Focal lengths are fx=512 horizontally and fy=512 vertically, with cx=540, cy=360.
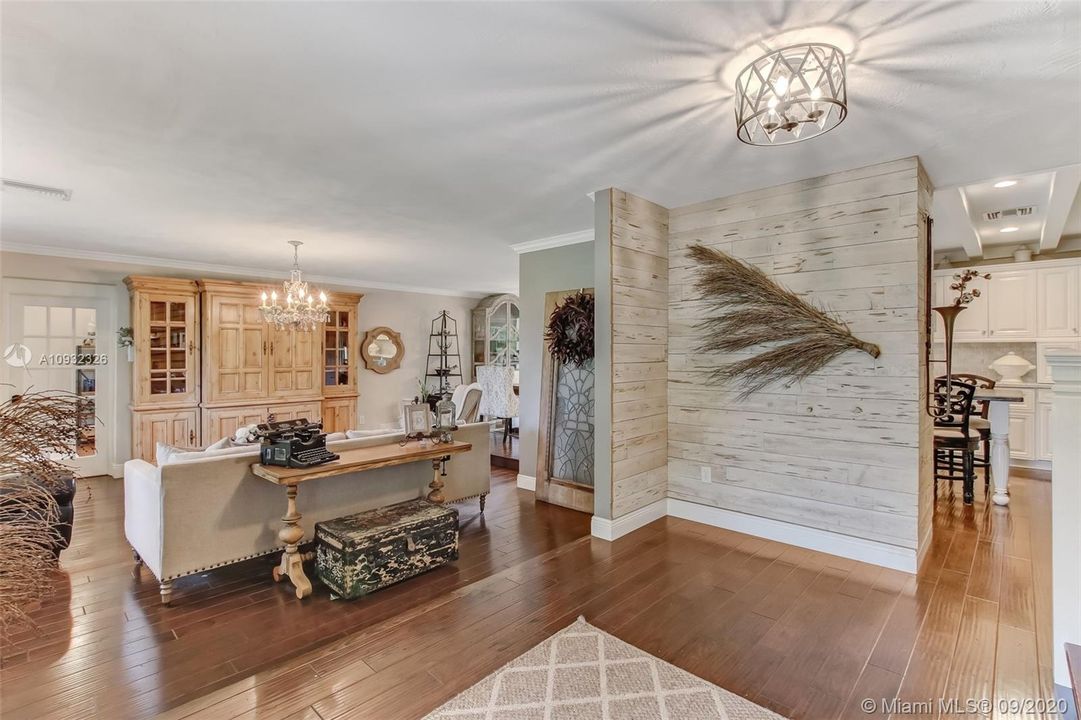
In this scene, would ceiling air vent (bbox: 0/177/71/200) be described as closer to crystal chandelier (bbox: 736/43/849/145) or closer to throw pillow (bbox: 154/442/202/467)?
throw pillow (bbox: 154/442/202/467)

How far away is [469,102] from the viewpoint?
7.73 feet

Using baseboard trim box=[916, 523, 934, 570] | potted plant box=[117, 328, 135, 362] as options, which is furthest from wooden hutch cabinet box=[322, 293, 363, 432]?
baseboard trim box=[916, 523, 934, 570]

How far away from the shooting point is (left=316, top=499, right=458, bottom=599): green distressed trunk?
287 cm

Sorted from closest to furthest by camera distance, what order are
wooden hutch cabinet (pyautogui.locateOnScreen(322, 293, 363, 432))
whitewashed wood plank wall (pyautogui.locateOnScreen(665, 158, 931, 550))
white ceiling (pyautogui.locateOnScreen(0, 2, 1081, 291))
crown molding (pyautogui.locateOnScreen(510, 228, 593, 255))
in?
white ceiling (pyautogui.locateOnScreen(0, 2, 1081, 291))
whitewashed wood plank wall (pyautogui.locateOnScreen(665, 158, 931, 550))
crown molding (pyautogui.locateOnScreen(510, 228, 593, 255))
wooden hutch cabinet (pyautogui.locateOnScreen(322, 293, 363, 432))

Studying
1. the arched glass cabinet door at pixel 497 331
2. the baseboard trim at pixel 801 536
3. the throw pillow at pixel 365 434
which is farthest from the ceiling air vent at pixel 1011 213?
the arched glass cabinet door at pixel 497 331

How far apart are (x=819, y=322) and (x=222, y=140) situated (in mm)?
3725

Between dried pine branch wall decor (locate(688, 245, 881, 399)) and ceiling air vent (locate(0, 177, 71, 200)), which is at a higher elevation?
ceiling air vent (locate(0, 177, 71, 200))

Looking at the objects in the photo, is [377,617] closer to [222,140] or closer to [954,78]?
[222,140]

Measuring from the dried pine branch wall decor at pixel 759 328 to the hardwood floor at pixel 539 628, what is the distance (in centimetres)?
122

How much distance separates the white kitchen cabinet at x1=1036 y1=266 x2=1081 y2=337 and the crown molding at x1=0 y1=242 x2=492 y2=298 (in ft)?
25.5

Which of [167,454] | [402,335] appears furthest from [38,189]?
[402,335]

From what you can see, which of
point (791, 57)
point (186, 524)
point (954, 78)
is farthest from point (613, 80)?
point (186, 524)

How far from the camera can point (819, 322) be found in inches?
133

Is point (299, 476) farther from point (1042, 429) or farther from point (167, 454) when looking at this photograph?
point (1042, 429)
